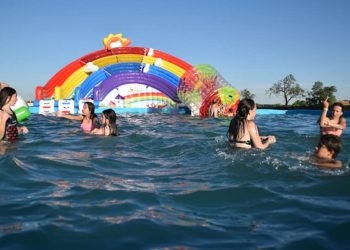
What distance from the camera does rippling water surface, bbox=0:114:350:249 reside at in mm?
2354

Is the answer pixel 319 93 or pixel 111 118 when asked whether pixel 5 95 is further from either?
pixel 319 93

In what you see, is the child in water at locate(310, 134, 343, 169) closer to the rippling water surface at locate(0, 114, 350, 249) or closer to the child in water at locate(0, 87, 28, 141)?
the rippling water surface at locate(0, 114, 350, 249)

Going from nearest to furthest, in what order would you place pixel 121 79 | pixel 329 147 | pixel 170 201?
pixel 170 201 < pixel 329 147 < pixel 121 79

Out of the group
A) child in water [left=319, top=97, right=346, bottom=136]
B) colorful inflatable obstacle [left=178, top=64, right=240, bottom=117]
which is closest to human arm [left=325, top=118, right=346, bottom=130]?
child in water [left=319, top=97, right=346, bottom=136]

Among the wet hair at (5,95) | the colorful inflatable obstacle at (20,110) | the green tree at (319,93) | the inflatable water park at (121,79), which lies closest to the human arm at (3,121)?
the wet hair at (5,95)

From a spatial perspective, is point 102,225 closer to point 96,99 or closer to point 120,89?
point 96,99

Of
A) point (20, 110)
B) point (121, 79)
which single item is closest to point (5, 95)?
point (20, 110)

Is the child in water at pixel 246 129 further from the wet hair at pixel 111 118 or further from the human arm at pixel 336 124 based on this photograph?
the wet hair at pixel 111 118

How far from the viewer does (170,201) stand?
317 cm

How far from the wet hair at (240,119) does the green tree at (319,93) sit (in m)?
35.8

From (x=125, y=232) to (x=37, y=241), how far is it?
545 millimetres

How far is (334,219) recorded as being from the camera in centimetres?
273

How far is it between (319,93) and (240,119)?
3793 cm

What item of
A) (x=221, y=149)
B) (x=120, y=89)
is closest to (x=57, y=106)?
(x=120, y=89)
